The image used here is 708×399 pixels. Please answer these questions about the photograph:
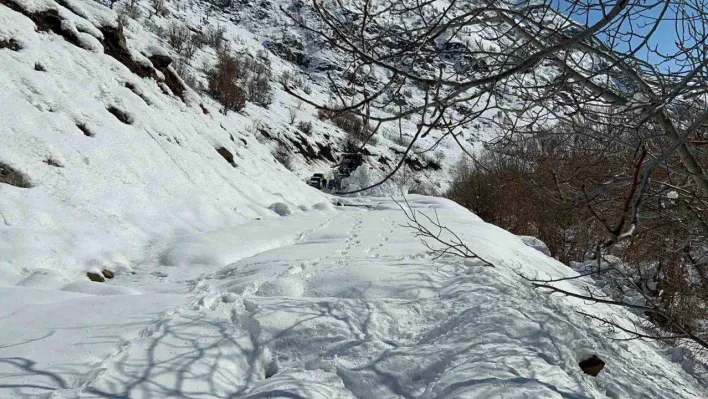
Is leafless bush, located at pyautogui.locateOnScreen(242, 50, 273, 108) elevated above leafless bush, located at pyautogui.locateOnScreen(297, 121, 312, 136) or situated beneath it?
elevated above

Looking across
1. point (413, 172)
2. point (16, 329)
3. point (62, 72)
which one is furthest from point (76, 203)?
point (413, 172)

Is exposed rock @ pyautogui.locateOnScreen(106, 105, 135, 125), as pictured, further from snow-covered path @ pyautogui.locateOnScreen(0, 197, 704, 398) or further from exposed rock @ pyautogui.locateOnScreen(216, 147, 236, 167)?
snow-covered path @ pyautogui.locateOnScreen(0, 197, 704, 398)

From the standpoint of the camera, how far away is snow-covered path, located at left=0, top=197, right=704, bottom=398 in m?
2.08

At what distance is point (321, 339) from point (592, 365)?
1.78 meters

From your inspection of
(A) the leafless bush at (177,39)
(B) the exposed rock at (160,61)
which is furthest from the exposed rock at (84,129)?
(A) the leafless bush at (177,39)

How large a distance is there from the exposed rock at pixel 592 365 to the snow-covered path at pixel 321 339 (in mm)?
56

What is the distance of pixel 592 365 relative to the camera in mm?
2699

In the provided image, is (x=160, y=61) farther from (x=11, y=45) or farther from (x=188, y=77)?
(x=188, y=77)

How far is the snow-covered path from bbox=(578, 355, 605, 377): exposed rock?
0.06 metres

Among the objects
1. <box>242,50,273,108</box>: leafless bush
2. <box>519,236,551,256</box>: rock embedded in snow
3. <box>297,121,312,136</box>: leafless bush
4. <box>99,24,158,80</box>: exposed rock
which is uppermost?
<box>242,50,273,108</box>: leafless bush

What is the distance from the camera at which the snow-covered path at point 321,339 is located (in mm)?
2084

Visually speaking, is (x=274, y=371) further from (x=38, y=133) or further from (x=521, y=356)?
(x=38, y=133)

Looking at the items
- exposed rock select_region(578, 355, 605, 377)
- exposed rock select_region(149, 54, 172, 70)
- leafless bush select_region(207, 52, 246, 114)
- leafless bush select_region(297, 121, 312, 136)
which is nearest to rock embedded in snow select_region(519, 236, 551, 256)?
exposed rock select_region(578, 355, 605, 377)

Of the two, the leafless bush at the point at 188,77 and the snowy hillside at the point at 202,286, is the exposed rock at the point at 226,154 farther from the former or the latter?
the leafless bush at the point at 188,77
